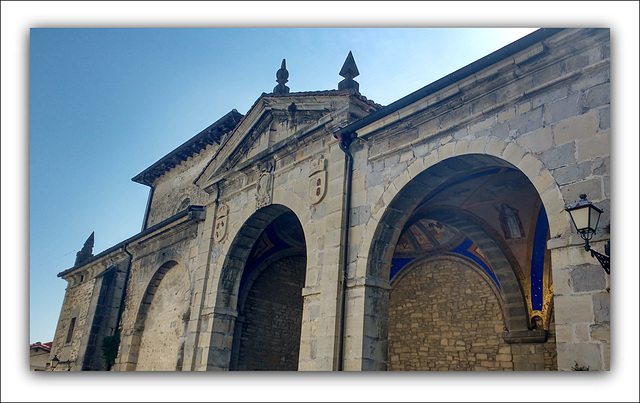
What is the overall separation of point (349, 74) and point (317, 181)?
5.80 feet

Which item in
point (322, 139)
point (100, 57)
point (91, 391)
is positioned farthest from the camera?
point (322, 139)

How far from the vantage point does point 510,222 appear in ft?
29.2

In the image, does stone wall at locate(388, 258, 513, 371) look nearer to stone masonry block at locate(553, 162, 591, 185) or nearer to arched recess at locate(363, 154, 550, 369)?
arched recess at locate(363, 154, 550, 369)

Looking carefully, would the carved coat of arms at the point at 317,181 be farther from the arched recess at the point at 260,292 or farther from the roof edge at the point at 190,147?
the roof edge at the point at 190,147

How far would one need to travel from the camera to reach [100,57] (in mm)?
6566

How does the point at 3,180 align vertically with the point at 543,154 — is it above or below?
below

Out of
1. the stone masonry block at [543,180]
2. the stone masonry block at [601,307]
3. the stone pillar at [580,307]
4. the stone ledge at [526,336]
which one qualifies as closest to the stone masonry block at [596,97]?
the stone masonry block at [543,180]

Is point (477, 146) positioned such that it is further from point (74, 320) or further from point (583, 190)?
point (74, 320)

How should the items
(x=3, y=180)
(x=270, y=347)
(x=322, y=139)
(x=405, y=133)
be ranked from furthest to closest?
(x=270, y=347)
(x=322, y=139)
(x=405, y=133)
(x=3, y=180)

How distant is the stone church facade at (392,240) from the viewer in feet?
16.7

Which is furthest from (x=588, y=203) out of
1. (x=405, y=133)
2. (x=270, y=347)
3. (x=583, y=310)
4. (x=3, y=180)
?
(x=270, y=347)

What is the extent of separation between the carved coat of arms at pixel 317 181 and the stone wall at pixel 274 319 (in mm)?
3261

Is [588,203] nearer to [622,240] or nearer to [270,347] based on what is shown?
[622,240]

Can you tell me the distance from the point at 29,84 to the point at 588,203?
5.41 m
